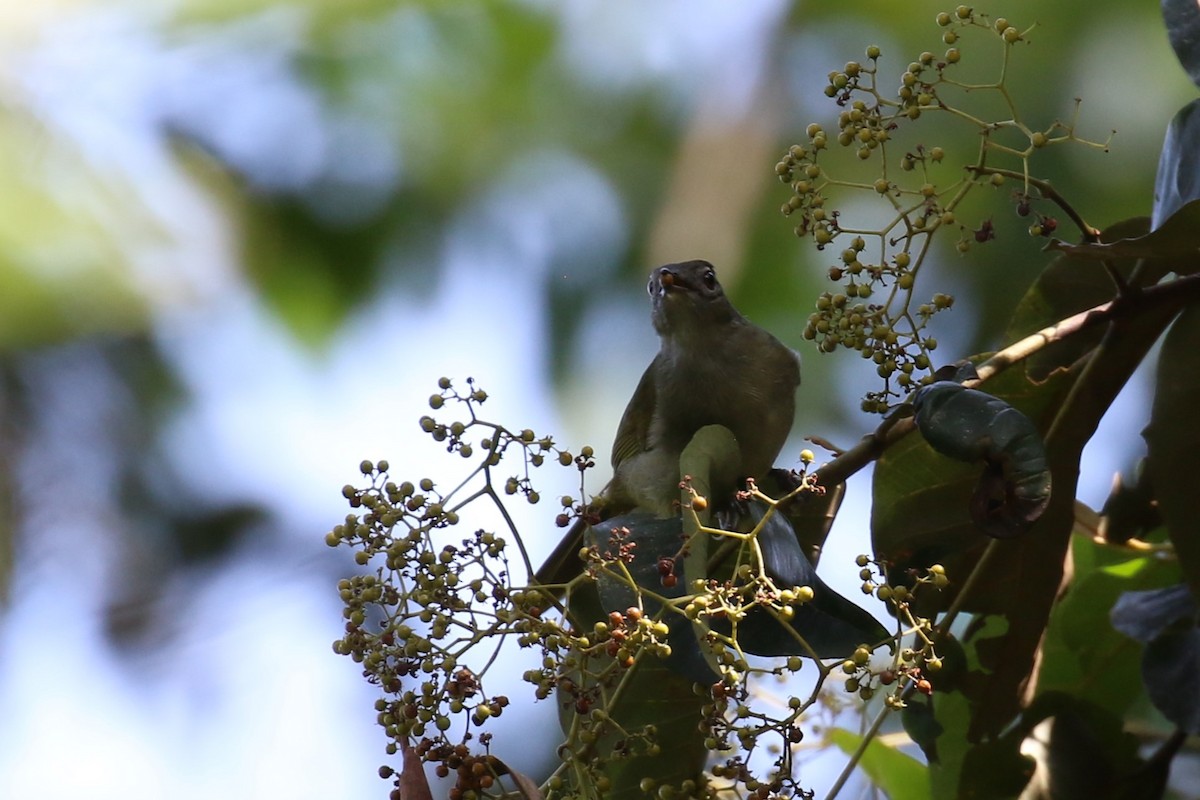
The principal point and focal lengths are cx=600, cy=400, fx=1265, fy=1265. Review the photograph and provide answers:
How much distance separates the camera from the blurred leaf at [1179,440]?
1.64 meters

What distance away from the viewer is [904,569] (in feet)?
5.50

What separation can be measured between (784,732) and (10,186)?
21.4 feet

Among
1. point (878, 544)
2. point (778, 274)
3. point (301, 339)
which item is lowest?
point (878, 544)

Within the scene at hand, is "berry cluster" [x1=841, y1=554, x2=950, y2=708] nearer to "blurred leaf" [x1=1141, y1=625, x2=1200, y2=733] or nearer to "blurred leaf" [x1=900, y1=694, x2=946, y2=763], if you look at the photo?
"blurred leaf" [x1=900, y1=694, x2=946, y2=763]

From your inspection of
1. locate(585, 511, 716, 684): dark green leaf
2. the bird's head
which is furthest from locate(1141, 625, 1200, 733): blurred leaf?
the bird's head

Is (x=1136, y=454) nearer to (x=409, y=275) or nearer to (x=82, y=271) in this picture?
(x=409, y=275)

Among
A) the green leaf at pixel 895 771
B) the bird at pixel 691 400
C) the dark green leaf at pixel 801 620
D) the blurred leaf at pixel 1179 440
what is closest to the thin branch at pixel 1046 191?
the blurred leaf at pixel 1179 440

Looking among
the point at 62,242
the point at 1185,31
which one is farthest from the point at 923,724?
the point at 62,242

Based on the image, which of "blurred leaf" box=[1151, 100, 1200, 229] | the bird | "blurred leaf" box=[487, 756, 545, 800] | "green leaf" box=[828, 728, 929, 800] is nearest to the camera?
"blurred leaf" box=[487, 756, 545, 800]

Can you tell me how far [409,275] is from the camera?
6.92 m

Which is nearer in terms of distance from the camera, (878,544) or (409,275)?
(878,544)

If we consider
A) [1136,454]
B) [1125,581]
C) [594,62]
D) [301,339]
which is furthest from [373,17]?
[1125,581]

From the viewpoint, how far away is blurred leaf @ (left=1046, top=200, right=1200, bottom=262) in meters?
1.43

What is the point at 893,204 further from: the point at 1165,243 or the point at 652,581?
the point at 652,581
